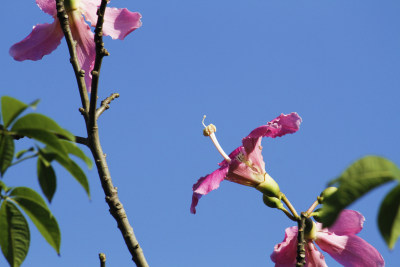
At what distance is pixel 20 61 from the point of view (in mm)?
2373

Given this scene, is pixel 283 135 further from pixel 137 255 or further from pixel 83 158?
pixel 83 158

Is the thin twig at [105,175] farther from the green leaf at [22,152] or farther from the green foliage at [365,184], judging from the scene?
the green foliage at [365,184]

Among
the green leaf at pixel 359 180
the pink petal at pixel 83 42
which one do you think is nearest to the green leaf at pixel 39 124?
the green leaf at pixel 359 180

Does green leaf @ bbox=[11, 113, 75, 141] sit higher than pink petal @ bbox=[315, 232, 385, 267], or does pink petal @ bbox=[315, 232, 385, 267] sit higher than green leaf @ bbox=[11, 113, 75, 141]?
green leaf @ bbox=[11, 113, 75, 141]

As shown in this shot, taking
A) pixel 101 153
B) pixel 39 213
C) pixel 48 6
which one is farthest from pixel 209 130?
pixel 39 213

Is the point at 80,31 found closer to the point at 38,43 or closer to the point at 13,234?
the point at 38,43

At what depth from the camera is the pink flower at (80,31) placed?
2.28m

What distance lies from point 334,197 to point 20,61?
71.6 inches

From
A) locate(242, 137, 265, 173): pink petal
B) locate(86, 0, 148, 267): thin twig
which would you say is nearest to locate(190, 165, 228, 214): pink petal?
locate(242, 137, 265, 173): pink petal

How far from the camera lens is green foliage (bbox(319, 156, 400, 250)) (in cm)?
90

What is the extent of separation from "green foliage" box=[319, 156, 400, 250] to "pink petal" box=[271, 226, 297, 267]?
130cm

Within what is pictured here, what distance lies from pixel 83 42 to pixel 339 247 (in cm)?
138

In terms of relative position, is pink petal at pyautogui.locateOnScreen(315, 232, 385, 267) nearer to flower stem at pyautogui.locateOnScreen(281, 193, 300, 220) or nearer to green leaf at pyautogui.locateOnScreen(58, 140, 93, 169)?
flower stem at pyautogui.locateOnScreen(281, 193, 300, 220)

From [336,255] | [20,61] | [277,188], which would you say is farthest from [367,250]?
[20,61]
